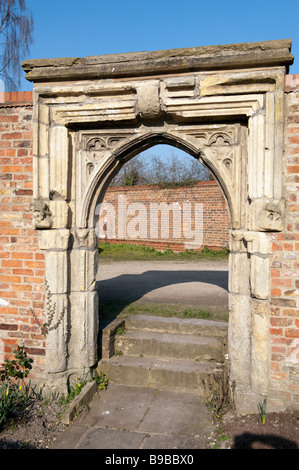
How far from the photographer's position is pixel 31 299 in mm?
4359

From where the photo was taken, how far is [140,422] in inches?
149

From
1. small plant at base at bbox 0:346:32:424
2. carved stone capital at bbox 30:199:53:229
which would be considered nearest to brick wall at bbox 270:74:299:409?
carved stone capital at bbox 30:199:53:229

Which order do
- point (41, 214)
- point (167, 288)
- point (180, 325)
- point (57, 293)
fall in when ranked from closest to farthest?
point (41, 214) → point (57, 293) → point (180, 325) → point (167, 288)

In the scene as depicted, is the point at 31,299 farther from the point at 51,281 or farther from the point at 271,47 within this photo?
the point at 271,47

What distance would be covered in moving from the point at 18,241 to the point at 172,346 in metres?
2.30

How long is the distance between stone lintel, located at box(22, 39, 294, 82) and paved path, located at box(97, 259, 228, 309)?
3.91 m

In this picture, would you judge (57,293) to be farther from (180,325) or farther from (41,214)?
(180,325)

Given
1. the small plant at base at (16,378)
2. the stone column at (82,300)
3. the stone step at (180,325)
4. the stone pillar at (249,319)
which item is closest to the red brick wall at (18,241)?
the small plant at base at (16,378)

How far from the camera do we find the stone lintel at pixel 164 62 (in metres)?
A: 3.57

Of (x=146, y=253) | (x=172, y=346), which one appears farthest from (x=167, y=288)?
(x=146, y=253)

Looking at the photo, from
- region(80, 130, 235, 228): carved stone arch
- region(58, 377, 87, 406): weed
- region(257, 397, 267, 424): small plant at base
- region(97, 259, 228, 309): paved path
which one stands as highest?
region(80, 130, 235, 228): carved stone arch

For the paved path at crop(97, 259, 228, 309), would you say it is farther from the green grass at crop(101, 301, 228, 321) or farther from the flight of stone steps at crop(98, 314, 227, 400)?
the flight of stone steps at crop(98, 314, 227, 400)

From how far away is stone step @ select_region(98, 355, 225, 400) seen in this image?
14.0 feet
